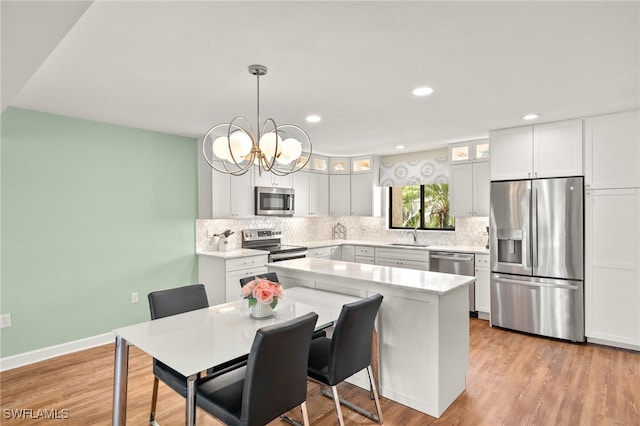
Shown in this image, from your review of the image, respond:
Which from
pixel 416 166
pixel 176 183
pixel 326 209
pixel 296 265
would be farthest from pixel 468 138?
pixel 176 183

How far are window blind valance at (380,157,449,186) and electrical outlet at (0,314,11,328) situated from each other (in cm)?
528

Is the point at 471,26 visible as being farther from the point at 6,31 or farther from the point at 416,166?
the point at 416,166

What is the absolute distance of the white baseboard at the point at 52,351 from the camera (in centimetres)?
332

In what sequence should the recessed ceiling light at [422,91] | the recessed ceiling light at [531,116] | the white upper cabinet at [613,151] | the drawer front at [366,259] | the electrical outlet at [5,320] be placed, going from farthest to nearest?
1. the drawer front at [366,259]
2. the recessed ceiling light at [531,116]
3. the white upper cabinet at [613,151]
4. the electrical outlet at [5,320]
5. the recessed ceiling light at [422,91]

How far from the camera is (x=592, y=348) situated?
3.73 meters

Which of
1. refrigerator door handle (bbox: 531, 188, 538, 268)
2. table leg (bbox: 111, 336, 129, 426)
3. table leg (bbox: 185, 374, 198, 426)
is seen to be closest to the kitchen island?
table leg (bbox: 185, 374, 198, 426)

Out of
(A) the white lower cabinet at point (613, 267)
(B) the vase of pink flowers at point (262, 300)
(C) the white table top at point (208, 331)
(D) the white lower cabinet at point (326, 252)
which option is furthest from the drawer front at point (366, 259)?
(B) the vase of pink flowers at point (262, 300)

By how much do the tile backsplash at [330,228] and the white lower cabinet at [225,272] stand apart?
0.34 meters

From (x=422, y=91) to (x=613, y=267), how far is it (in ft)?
9.26

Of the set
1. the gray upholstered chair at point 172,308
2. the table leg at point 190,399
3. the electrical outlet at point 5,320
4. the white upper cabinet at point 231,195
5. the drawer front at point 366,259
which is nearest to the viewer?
the table leg at point 190,399

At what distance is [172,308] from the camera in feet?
8.55

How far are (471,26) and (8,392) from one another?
431cm

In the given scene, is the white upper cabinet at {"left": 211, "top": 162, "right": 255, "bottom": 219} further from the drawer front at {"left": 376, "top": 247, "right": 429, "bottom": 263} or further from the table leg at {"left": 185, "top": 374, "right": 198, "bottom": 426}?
the table leg at {"left": 185, "top": 374, "right": 198, "bottom": 426}

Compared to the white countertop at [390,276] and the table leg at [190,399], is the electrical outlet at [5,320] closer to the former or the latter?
the white countertop at [390,276]
